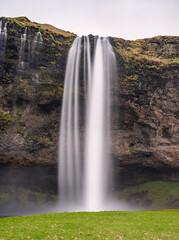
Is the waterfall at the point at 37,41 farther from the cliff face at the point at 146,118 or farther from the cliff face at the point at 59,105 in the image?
the cliff face at the point at 146,118

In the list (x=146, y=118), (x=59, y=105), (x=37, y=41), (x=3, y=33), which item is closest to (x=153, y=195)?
(x=146, y=118)

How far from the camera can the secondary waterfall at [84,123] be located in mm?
30391

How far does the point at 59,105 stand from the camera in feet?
103

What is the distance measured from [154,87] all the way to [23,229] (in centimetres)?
2920

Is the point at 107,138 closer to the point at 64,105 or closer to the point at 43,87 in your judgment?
the point at 64,105

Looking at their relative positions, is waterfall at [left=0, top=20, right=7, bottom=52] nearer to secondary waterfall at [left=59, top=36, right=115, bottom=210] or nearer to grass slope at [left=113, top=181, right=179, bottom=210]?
secondary waterfall at [left=59, top=36, right=115, bottom=210]

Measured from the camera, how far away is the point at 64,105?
3133 centimetres

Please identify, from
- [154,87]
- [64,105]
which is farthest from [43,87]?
[154,87]

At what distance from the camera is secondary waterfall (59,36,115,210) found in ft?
99.7

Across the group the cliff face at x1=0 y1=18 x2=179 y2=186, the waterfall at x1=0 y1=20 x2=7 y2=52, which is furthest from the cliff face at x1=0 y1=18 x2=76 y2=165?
the waterfall at x1=0 y1=20 x2=7 y2=52

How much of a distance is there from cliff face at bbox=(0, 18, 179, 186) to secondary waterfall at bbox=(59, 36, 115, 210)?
1.46 meters

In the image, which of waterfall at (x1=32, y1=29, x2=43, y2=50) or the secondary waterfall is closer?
the secondary waterfall

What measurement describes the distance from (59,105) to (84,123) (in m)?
5.16

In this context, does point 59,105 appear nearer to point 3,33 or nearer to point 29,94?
point 29,94
